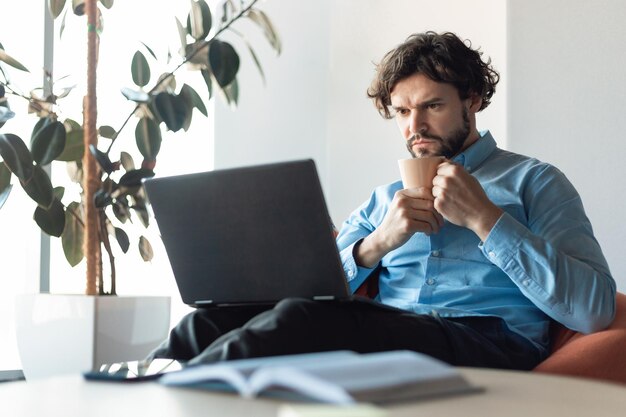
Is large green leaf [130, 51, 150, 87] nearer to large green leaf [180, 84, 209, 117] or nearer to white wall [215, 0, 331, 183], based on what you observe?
large green leaf [180, 84, 209, 117]

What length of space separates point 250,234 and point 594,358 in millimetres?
712

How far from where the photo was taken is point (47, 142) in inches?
97.8

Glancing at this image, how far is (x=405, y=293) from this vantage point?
2.10 meters

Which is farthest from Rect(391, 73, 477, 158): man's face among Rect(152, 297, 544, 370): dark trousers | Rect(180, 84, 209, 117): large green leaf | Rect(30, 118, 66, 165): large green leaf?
Rect(30, 118, 66, 165): large green leaf

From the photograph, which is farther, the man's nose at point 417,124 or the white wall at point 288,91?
the white wall at point 288,91

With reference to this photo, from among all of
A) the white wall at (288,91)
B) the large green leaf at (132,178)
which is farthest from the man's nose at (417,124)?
the white wall at (288,91)

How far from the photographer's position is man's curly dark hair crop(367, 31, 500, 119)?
226 cm

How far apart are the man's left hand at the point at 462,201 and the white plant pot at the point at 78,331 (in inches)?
42.4

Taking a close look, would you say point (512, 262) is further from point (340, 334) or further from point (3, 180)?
point (3, 180)

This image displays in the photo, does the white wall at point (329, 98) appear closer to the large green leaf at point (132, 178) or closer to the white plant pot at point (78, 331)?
the large green leaf at point (132, 178)

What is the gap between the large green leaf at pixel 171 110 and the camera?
264 centimetres

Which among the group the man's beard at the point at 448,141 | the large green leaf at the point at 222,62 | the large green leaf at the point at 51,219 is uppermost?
the large green leaf at the point at 222,62

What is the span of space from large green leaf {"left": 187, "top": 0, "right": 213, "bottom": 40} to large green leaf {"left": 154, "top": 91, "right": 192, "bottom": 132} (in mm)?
316

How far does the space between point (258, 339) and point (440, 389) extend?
40 cm
